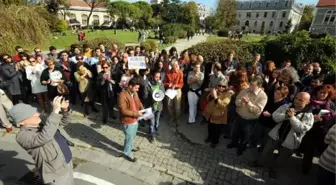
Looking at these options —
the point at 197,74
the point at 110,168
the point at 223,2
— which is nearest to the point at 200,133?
the point at 197,74

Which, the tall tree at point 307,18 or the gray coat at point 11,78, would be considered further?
the tall tree at point 307,18

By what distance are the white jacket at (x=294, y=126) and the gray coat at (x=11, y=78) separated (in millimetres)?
7049

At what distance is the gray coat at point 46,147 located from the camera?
255cm

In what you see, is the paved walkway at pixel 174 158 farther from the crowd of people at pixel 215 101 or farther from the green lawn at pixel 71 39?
the green lawn at pixel 71 39

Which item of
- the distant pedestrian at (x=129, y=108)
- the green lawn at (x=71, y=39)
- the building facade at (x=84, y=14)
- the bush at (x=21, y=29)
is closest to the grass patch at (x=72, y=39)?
the green lawn at (x=71, y=39)

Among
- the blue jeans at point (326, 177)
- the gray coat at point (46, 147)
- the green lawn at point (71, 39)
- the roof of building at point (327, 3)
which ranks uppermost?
the roof of building at point (327, 3)

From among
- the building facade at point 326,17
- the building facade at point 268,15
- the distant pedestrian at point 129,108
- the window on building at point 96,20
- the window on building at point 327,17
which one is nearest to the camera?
the distant pedestrian at point 129,108

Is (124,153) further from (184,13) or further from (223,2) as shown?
(184,13)

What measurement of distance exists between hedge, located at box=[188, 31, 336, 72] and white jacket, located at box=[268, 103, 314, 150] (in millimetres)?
8372

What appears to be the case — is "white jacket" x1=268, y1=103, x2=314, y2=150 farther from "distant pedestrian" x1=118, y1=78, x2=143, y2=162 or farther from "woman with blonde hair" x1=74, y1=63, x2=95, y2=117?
"woman with blonde hair" x1=74, y1=63, x2=95, y2=117

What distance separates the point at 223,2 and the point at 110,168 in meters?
45.2

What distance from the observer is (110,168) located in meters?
4.52

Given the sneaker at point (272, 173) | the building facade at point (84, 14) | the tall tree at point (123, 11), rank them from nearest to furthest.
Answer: the sneaker at point (272, 173) < the tall tree at point (123, 11) < the building facade at point (84, 14)

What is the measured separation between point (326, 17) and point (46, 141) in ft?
217
